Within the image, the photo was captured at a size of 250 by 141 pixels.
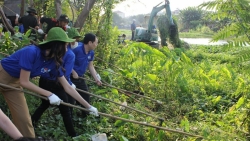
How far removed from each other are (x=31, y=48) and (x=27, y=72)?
23 cm

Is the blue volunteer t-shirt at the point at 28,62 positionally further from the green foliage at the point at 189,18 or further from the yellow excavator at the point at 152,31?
the green foliage at the point at 189,18

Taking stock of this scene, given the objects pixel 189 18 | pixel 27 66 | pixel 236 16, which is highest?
pixel 189 18

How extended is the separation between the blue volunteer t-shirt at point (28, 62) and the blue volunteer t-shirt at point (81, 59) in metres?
1.18

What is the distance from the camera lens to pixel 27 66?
278 cm

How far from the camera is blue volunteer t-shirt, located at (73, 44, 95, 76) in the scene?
4.28m

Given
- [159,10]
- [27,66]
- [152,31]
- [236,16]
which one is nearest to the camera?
[27,66]

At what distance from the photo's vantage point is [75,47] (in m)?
4.34

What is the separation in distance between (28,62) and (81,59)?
1575 millimetres

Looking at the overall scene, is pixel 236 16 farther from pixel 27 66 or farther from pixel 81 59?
pixel 27 66

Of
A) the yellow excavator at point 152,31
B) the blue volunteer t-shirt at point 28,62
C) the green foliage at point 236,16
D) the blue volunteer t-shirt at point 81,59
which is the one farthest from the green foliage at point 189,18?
the blue volunteer t-shirt at point 28,62

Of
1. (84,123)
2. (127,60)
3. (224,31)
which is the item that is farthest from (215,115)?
(127,60)

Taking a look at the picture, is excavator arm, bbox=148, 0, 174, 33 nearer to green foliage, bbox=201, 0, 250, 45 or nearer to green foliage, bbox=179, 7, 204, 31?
green foliage, bbox=201, 0, 250, 45

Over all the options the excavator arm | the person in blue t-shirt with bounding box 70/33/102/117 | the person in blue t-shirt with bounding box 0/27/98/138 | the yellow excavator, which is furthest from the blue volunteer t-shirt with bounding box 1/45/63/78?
→ the excavator arm

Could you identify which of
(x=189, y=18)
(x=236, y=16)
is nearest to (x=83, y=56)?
(x=236, y=16)
